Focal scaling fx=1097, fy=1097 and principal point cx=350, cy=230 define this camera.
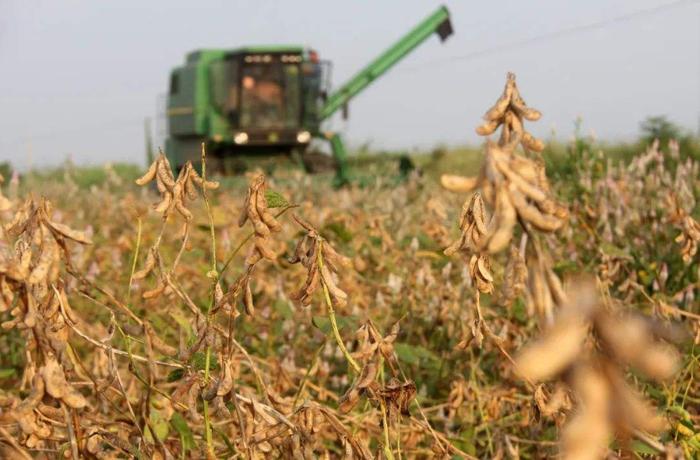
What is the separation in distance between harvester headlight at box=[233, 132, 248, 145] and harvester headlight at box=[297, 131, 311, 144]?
113 centimetres

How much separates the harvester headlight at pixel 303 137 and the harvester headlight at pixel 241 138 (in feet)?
3.69

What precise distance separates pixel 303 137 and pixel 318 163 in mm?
821

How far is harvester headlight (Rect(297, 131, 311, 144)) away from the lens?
23422mm

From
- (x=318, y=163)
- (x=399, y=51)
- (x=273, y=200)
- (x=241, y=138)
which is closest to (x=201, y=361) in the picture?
(x=273, y=200)

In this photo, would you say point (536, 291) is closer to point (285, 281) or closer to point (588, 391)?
point (588, 391)

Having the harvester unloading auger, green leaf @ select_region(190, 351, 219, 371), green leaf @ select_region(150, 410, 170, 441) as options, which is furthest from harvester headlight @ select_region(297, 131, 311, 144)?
green leaf @ select_region(190, 351, 219, 371)

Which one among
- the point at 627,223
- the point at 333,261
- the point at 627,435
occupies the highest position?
the point at 627,435

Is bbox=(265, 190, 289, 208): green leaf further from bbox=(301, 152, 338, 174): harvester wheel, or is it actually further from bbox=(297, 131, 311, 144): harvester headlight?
bbox=(297, 131, 311, 144): harvester headlight

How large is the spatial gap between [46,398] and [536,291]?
0.80 meters

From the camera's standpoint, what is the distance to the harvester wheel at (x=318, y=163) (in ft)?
74.5

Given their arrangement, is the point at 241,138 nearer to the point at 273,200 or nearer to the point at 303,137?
the point at 303,137

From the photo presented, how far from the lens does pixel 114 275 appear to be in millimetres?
4918

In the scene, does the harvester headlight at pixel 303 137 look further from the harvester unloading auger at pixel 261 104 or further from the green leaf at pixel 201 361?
the green leaf at pixel 201 361

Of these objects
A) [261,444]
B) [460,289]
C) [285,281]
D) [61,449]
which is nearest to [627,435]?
[261,444]
